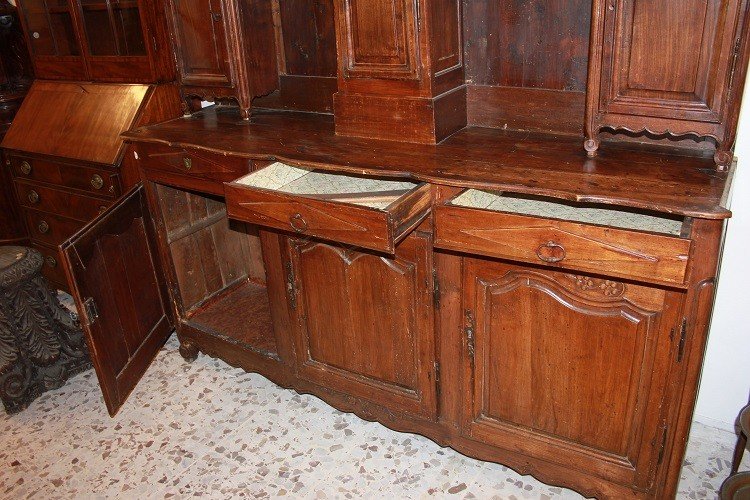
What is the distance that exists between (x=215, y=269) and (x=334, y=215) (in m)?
1.46

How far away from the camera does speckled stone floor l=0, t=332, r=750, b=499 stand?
7.02 feet

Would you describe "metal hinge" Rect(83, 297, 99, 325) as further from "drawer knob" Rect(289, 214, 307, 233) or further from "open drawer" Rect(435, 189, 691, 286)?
"open drawer" Rect(435, 189, 691, 286)

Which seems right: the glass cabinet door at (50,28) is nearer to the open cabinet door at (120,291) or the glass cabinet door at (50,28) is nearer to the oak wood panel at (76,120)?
the oak wood panel at (76,120)

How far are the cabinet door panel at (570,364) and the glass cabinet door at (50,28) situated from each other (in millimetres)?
2382

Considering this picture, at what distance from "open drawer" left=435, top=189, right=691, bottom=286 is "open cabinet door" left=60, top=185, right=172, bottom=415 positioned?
126 cm

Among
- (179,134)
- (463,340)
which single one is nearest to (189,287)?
(179,134)

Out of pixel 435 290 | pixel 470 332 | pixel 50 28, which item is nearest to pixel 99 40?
pixel 50 28

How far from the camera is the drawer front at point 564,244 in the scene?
1448 mm

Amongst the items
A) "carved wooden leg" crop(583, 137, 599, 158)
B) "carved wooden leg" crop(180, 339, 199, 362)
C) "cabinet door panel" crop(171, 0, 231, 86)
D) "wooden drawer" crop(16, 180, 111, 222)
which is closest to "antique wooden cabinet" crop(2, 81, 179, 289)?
"wooden drawer" crop(16, 180, 111, 222)

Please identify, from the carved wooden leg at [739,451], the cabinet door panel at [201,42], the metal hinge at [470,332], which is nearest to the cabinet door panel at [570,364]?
the metal hinge at [470,332]

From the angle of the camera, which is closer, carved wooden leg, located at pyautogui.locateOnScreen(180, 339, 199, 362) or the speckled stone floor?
the speckled stone floor

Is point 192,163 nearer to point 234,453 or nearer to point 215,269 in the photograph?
point 215,269

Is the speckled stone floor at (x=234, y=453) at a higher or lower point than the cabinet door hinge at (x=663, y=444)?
lower

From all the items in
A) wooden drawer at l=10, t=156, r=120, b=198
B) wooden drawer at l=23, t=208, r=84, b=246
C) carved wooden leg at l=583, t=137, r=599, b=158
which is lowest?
wooden drawer at l=23, t=208, r=84, b=246
